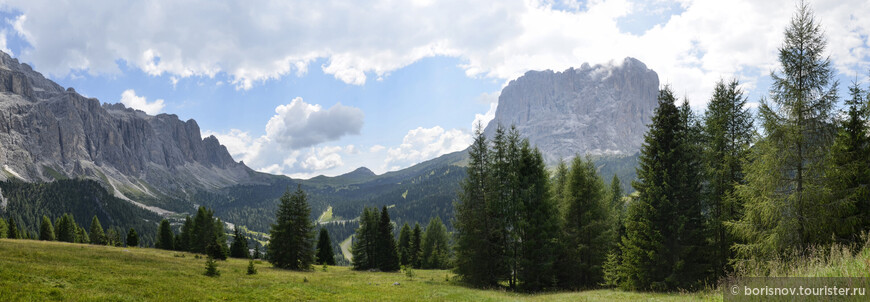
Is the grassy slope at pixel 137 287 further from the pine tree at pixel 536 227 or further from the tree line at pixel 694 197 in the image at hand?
the pine tree at pixel 536 227

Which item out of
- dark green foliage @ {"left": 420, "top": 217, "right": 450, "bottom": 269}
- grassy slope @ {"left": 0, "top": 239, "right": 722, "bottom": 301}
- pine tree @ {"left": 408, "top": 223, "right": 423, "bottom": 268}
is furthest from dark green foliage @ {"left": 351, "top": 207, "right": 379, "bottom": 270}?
grassy slope @ {"left": 0, "top": 239, "right": 722, "bottom": 301}

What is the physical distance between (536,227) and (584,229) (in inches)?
195

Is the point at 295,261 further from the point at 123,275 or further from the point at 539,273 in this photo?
the point at 539,273

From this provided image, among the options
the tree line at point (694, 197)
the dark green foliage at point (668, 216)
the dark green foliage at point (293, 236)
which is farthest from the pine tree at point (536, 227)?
the dark green foliage at point (293, 236)

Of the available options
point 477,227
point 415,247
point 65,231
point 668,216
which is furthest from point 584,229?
point 65,231

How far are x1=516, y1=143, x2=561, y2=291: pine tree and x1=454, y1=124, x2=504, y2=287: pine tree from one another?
2.30m

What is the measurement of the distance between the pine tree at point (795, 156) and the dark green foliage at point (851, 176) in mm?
465

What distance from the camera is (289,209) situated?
152 feet

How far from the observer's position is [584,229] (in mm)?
30547

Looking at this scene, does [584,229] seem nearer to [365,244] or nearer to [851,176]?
[851,176]

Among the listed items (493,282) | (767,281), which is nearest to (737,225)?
(767,281)

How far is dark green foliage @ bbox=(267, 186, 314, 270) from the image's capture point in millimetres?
44812

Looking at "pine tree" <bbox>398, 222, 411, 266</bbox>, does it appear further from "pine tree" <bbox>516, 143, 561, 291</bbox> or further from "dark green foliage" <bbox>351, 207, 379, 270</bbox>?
"pine tree" <bbox>516, 143, 561, 291</bbox>

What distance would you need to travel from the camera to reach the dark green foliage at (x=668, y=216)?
22.4 metres
